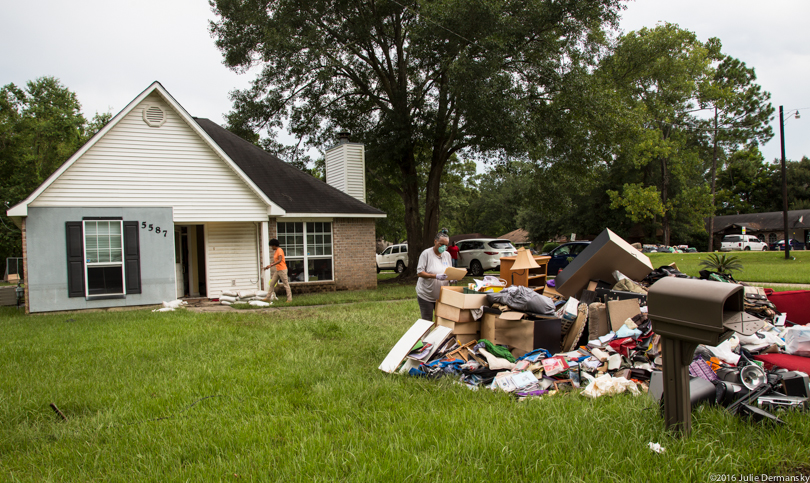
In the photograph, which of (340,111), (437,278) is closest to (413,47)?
(340,111)

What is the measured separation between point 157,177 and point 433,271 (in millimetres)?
9400

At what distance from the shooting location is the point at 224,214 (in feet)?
45.0

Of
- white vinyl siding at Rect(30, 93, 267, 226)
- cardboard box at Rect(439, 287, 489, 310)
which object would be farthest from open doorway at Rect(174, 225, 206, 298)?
cardboard box at Rect(439, 287, 489, 310)

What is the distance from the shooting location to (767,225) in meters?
52.1

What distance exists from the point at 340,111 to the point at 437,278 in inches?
623

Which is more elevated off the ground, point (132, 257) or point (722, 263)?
point (132, 257)

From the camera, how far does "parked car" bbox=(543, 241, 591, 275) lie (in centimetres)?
1864

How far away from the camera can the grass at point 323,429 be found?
2.86m

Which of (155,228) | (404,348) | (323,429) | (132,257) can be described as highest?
(155,228)

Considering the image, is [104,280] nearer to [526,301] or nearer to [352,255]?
[352,255]

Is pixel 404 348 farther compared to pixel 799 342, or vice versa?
pixel 404 348

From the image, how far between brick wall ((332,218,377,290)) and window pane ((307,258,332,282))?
0.92ft

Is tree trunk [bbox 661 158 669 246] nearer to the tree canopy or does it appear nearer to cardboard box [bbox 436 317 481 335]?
cardboard box [bbox 436 317 481 335]

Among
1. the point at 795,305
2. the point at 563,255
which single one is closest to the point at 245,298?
the point at 795,305
